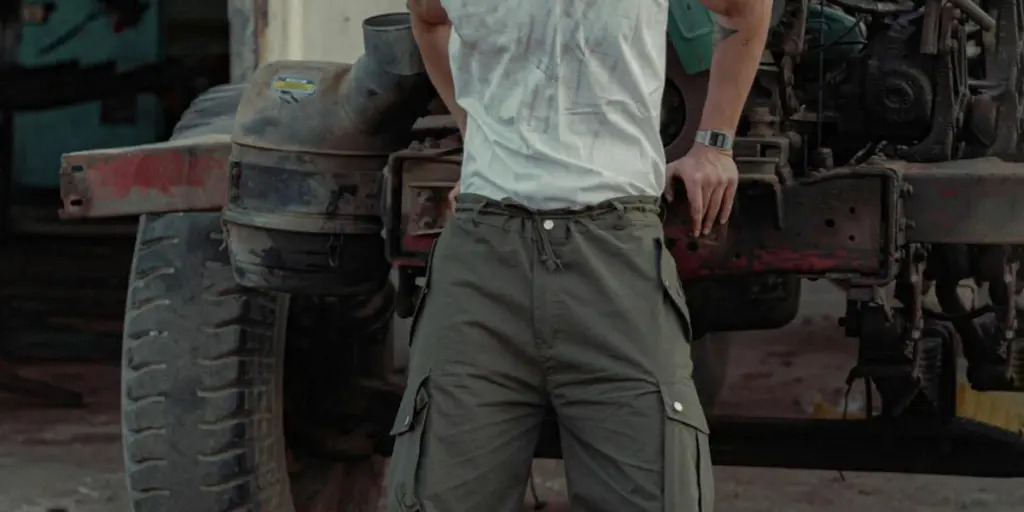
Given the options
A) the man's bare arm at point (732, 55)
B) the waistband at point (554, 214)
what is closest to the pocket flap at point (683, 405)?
the waistband at point (554, 214)

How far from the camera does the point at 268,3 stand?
552 cm

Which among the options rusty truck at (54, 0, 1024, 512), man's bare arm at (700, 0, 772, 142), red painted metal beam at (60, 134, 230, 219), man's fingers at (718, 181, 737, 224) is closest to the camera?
man's bare arm at (700, 0, 772, 142)

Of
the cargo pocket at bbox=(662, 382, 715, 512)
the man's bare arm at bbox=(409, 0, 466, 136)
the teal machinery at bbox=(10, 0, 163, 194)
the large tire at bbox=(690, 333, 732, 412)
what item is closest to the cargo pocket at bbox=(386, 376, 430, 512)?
the cargo pocket at bbox=(662, 382, 715, 512)

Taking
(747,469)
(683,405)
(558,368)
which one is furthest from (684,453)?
(747,469)

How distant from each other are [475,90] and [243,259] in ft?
3.43

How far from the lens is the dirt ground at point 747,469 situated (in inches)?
227

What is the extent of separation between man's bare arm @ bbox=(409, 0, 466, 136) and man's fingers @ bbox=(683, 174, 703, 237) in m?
0.42

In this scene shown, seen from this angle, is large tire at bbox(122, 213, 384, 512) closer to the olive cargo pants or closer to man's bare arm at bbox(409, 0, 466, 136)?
man's bare arm at bbox(409, 0, 466, 136)

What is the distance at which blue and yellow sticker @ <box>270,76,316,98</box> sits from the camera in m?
3.60

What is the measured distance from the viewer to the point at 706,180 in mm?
2902

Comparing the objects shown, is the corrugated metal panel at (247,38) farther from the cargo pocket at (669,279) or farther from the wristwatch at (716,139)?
the cargo pocket at (669,279)

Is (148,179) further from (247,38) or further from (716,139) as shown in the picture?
(247,38)

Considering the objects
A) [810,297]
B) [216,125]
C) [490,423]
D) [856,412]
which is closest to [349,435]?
[216,125]

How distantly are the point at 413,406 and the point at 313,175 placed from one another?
984mm
